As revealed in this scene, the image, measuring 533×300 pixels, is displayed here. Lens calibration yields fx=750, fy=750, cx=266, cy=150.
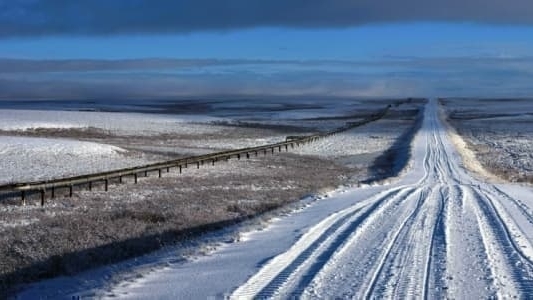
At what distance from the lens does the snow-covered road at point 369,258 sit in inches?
397

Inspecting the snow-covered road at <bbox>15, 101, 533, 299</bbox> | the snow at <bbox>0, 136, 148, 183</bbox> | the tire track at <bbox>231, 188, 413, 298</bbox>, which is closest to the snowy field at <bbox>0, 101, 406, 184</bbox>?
the snow at <bbox>0, 136, 148, 183</bbox>

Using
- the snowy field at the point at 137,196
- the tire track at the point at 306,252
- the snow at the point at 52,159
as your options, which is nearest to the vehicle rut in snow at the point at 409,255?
the tire track at the point at 306,252

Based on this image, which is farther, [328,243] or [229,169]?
[229,169]

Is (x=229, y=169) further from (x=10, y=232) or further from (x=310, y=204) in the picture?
(x=10, y=232)

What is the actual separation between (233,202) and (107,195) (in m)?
3.90

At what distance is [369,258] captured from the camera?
12.2 m

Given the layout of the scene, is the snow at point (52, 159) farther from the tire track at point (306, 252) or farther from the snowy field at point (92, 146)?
the tire track at point (306, 252)

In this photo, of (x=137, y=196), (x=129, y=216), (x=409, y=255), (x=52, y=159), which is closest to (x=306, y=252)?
(x=409, y=255)

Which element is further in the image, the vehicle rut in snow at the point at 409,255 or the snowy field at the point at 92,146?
the snowy field at the point at 92,146

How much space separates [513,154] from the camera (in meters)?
47.1

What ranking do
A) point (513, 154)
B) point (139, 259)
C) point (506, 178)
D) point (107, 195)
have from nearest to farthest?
point (139, 259)
point (107, 195)
point (506, 178)
point (513, 154)

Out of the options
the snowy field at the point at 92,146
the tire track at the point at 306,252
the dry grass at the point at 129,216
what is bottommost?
the snowy field at the point at 92,146

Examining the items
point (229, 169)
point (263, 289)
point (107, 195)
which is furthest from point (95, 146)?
point (263, 289)

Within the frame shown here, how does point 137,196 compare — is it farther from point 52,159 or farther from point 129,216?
point 52,159
